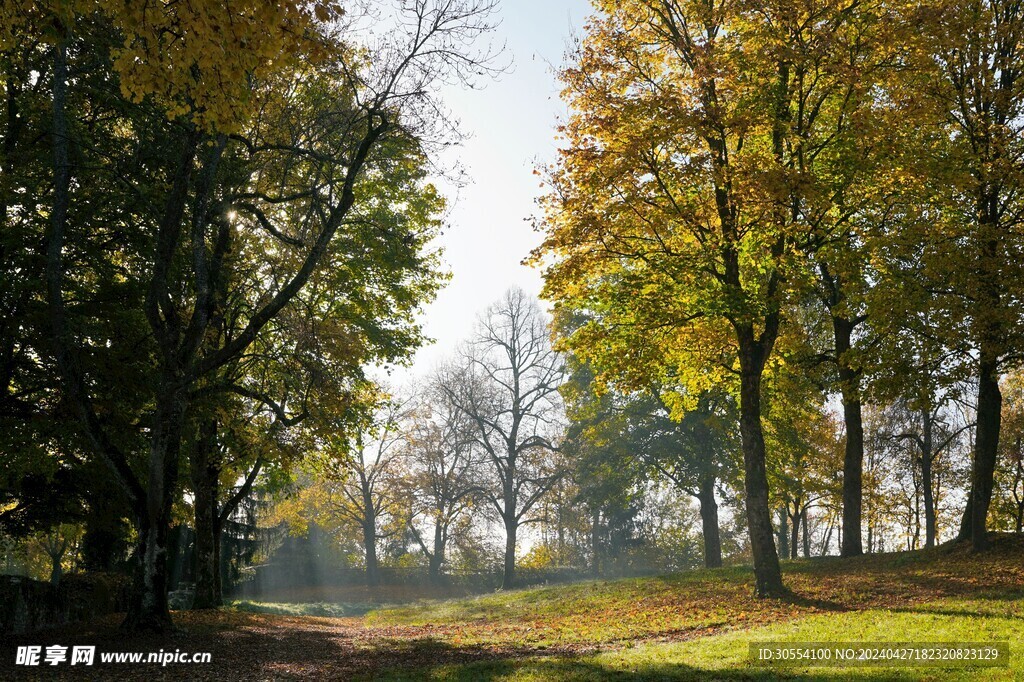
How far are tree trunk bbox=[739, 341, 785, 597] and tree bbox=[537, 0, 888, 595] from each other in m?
0.03

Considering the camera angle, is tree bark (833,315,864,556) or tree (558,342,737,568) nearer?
tree bark (833,315,864,556)

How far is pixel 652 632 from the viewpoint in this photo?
14359mm

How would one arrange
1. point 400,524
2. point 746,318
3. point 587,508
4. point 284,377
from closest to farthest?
point 746,318
point 284,377
point 587,508
point 400,524

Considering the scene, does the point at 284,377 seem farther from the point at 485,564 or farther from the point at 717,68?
the point at 485,564

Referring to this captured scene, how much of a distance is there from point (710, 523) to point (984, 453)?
45.2ft

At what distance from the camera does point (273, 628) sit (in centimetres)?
1736

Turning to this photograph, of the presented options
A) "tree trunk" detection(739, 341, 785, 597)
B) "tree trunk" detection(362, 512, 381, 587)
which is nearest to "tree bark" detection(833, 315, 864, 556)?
"tree trunk" detection(739, 341, 785, 597)

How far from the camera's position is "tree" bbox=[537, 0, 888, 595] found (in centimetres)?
1528

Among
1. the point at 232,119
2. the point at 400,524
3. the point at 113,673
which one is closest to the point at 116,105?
the point at 232,119

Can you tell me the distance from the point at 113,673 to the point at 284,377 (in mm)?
7666

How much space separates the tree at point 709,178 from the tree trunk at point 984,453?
223 inches

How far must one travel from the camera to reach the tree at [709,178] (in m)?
15.3

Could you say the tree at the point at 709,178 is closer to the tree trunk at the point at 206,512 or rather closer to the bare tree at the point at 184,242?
the bare tree at the point at 184,242

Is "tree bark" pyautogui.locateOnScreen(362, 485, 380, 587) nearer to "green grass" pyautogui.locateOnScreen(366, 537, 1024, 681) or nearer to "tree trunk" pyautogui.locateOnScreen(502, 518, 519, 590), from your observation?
"tree trunk" pyautogui.locateOnScreen(502, 518, 519, 590)
